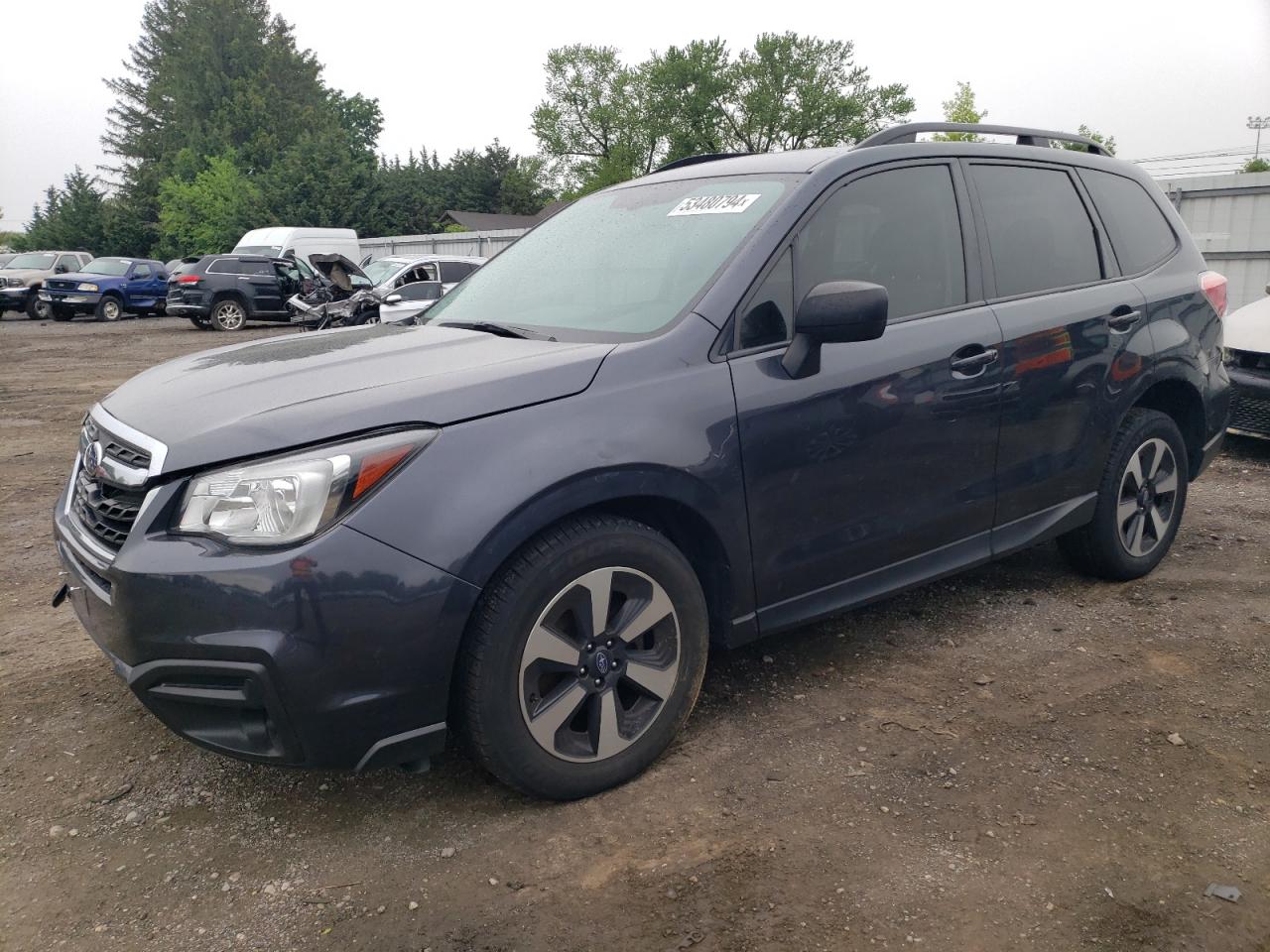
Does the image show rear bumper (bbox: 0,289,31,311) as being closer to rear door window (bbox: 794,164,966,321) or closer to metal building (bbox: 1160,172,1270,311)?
metal building (bbox: 1160,172,1270,311)

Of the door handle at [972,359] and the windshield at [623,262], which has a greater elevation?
the windshield at [623,262]

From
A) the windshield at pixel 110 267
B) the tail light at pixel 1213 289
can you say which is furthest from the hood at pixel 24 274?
the tail light at pixel 1213 289

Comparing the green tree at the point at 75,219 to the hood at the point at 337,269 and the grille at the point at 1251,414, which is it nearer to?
the hood at the point at 337,269

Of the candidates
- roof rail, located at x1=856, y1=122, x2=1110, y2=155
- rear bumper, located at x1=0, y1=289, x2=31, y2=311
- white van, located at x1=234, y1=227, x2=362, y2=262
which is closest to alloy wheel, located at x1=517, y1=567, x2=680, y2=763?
roof rail, located at x1=856, y1=122, x2=1110, y2=155

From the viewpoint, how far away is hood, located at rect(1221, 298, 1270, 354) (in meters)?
6.65

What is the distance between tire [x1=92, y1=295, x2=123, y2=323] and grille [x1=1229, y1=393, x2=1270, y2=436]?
27.1 m

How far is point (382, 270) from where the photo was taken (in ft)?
65.7

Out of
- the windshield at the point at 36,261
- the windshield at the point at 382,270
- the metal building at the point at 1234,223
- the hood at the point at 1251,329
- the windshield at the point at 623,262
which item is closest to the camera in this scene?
the windshield at the point at 623,262

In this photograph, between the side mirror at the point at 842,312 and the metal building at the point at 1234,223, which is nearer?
the side mirror at the point at 842,312

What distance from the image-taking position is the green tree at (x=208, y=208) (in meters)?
49.2

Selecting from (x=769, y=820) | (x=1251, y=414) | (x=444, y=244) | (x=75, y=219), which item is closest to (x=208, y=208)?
(x=75, y=219)

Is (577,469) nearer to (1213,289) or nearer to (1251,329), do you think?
(1213,289)

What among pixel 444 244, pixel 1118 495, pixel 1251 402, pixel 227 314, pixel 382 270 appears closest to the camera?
pixel 1118 495

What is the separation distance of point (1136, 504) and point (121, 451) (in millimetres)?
3833
